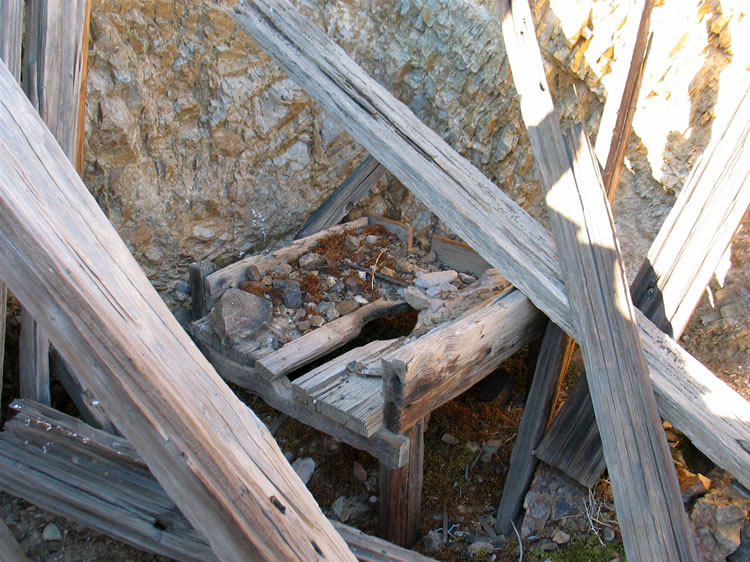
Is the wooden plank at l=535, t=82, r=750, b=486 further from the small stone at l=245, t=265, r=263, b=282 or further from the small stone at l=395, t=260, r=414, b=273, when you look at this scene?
the small stone at l=245, t=265, r=263, b=282

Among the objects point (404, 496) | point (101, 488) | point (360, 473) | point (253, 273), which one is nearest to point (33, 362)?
point (101, 488)

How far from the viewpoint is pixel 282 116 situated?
399 cm

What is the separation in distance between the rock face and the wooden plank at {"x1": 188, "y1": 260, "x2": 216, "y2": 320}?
46 cm

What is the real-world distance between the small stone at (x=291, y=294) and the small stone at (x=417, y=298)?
2.11 feet

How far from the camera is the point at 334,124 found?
4219 mm

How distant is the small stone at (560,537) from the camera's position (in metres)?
2.75

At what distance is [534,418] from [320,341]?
3.93 feet

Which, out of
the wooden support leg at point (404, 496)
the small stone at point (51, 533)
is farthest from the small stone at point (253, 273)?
the small stone at point (51, 533)

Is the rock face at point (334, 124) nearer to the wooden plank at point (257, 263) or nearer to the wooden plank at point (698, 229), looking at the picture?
the wooden plank at point (257, 263)

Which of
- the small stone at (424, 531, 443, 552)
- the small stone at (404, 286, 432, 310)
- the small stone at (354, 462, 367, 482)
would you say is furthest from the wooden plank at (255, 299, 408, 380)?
the small stone at (424, 531, 443, 552)

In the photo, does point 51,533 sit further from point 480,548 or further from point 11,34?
point 11,34

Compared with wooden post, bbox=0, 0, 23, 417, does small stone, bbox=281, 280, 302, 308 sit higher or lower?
lower

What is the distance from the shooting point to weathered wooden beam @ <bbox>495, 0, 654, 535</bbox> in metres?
2.37

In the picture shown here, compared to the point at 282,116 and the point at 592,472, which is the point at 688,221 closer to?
the point at 592,472
